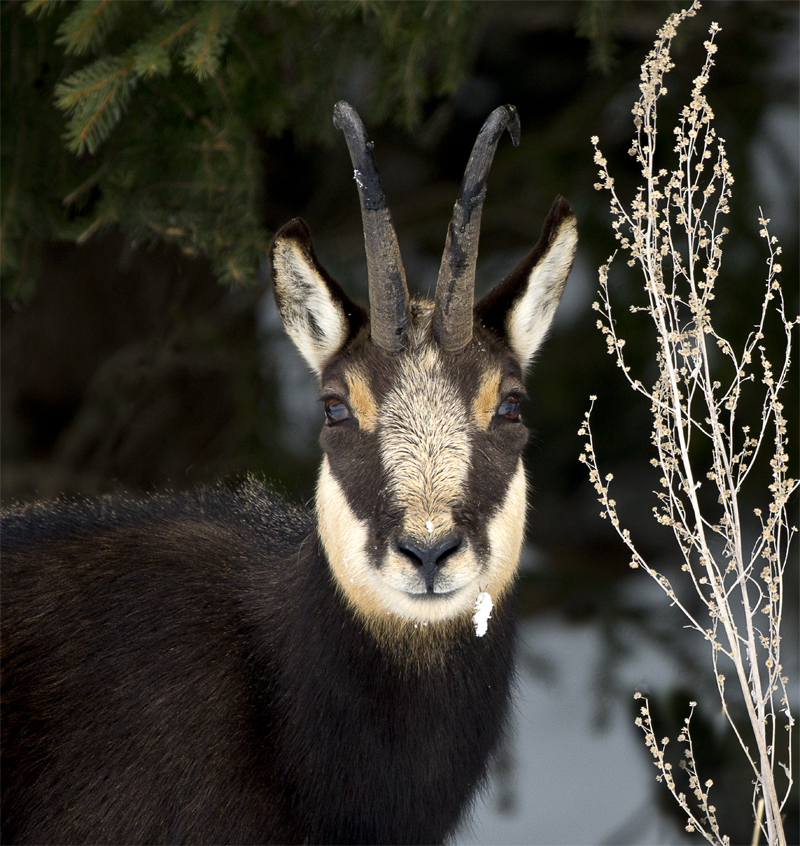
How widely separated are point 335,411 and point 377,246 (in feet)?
2.21

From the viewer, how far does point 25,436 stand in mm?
7816

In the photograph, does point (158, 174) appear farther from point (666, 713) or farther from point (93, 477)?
point (666, 713)

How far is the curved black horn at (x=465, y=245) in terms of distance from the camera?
3.68m

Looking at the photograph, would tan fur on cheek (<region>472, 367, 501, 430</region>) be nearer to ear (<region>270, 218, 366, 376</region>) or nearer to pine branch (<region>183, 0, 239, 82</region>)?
ear (<region>270, 218, 366, 376</region>)

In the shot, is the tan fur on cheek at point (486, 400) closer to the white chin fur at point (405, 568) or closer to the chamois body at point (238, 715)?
the white chin fur at point (405, 568)

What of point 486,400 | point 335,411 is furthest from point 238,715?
point 486,400

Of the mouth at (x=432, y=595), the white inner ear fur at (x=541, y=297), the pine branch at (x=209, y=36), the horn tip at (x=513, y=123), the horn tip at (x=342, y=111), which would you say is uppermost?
the pine branch at (x=209, y=36)

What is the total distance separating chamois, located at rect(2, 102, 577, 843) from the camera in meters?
3.75

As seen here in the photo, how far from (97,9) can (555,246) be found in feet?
7.97

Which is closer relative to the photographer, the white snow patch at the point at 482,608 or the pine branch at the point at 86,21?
the white snow patch at the point at 482,608

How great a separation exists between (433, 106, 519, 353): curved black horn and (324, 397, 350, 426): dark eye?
457 millimetres

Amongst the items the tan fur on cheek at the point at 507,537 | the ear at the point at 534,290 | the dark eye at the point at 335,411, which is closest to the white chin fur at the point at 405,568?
the tan fur on cheek at the point at 507,537

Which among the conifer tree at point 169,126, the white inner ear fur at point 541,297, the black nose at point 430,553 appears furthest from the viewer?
the conifer tree at point 169,126

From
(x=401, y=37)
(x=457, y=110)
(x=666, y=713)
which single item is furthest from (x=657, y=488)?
(x=401, y=37)
